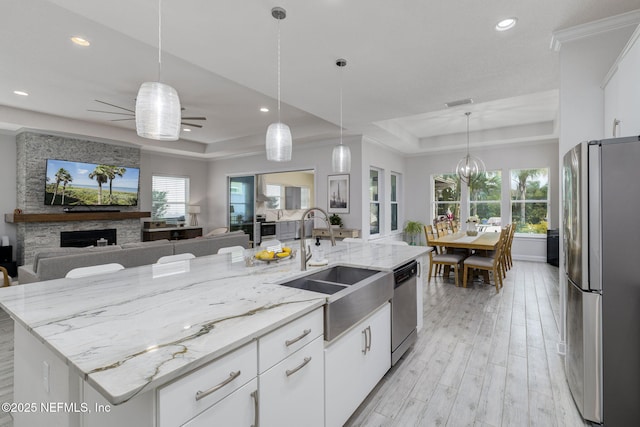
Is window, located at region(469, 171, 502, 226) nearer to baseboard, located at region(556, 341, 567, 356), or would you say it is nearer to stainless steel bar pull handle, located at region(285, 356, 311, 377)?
baseboard, located at region(556, 341, 567, 356)

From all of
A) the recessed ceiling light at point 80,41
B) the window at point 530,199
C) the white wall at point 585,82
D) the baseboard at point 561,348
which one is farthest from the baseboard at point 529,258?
the recessed ceiling light at point 80,41

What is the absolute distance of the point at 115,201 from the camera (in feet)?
21.1

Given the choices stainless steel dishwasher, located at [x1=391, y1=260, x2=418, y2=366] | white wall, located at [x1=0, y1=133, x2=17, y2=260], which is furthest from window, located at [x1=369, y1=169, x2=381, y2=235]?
white wall, located at [x1=0, y1=133, x2=17, y2=260]

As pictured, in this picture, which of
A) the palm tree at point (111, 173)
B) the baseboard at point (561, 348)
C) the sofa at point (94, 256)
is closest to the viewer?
the baseboard at point (561, 348)

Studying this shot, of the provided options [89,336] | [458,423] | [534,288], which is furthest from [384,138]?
[89,336]

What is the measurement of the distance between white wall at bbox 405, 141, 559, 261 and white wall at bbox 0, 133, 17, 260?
28.7 ft

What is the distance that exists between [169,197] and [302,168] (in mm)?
3955

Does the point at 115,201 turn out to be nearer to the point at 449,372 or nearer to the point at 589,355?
the point at 449,372

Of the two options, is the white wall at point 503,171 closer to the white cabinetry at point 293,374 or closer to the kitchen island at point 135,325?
the kitchen island at point 135,325

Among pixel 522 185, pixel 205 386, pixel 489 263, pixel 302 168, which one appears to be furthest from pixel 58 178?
pixel 522 185

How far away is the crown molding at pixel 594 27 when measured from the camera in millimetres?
2240

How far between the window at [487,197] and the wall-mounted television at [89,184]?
8.03 meters

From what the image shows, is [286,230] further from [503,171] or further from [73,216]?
[503,171]

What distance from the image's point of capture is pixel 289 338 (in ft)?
4.09
